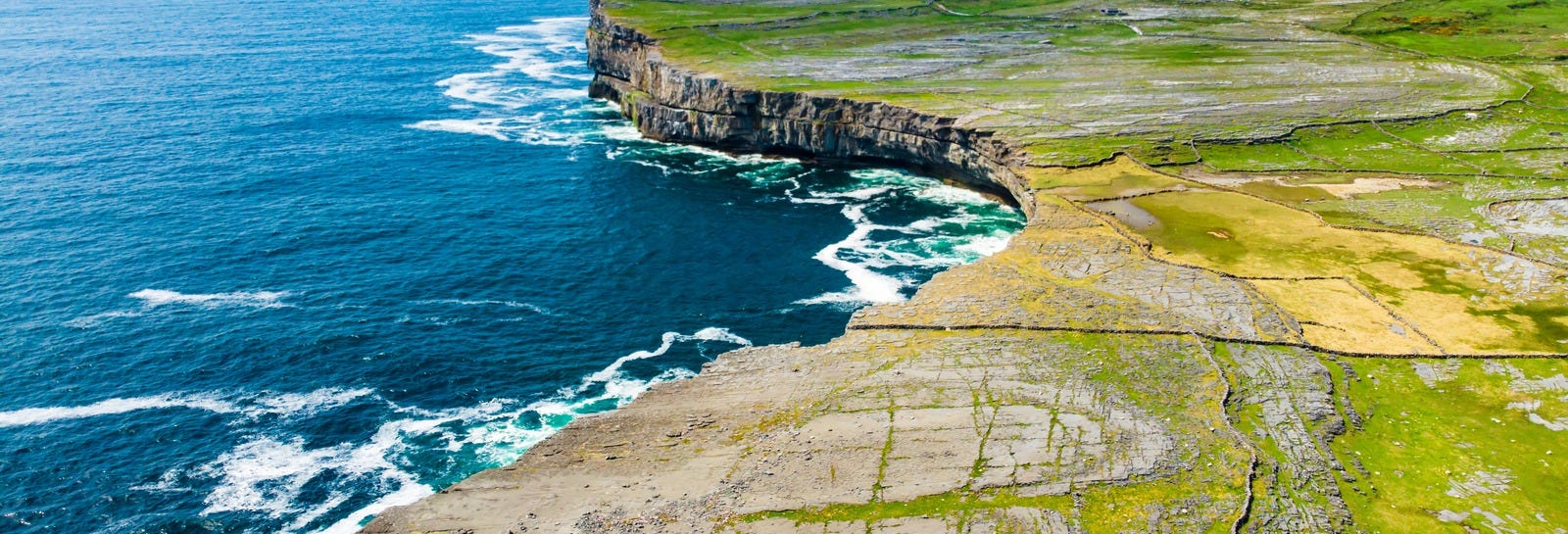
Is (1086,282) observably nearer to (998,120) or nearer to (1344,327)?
(1344,327)

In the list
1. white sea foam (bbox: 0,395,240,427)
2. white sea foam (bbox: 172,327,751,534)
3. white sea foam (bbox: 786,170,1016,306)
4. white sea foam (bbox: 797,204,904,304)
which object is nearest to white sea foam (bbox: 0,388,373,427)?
white sea foam (bbox: 0,395,240,427)

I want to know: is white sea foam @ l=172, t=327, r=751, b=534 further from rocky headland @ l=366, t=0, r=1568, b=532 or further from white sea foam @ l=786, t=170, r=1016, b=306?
white sea foam @ l=786, t=170, r=1016, b=306

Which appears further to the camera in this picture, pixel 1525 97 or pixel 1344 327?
pixel 1525 97

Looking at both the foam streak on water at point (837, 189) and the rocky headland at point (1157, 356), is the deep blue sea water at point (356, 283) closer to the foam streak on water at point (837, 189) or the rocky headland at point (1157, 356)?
the foam streak on water at point (837, 189)

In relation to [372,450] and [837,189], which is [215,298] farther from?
[837,189]

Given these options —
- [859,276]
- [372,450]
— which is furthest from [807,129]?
[372,450]

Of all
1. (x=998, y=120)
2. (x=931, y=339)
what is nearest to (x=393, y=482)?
(x=931, y=339)
